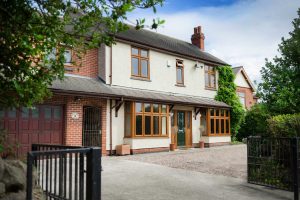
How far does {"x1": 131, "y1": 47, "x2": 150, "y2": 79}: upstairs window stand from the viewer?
60.0 ft

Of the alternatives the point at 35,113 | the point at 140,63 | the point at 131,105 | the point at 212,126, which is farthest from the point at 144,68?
the point at 35,113

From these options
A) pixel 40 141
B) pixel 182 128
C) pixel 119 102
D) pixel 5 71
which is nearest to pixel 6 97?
pixel 5 71

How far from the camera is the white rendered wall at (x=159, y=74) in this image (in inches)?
683

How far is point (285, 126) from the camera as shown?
338 inches

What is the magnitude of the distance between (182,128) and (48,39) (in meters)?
15.6

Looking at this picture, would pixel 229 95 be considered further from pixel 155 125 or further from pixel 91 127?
pixel 91 127

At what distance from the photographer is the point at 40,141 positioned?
13.7 metres

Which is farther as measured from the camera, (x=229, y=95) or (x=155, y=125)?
(x=229, y=95)

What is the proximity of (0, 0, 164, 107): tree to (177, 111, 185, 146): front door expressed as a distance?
14775 mm

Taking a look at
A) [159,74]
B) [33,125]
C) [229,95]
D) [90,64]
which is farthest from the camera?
[229,95]

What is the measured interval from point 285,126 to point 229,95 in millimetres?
15495

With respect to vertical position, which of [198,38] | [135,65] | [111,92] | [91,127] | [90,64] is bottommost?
[91,127]

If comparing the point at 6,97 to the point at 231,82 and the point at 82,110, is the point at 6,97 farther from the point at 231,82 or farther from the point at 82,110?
the point at 231,82

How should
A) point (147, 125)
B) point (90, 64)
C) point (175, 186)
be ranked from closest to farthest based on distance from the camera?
1. point (175, 186)
2. point (90, 64)
3. point (147, 125)
